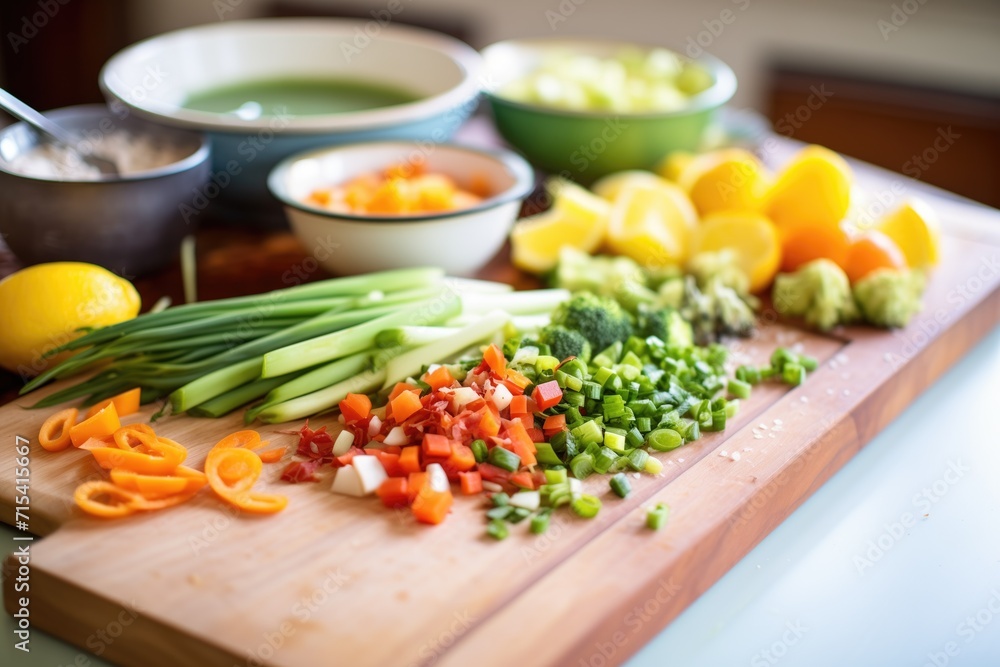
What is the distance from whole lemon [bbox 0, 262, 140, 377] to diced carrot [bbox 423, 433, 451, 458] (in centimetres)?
80

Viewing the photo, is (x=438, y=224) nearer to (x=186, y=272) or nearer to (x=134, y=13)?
(x=186, y=272)

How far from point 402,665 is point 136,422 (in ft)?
2.79

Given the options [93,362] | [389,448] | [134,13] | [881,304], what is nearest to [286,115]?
[93,362]

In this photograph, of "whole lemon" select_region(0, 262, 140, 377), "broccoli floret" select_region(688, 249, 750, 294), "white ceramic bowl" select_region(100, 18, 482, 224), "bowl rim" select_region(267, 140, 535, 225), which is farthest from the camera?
"white ceramic bowl" select_region(100, 18, 482, 224)

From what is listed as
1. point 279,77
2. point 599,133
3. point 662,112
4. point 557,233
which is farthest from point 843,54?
point 279,77

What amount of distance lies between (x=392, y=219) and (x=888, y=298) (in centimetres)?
119

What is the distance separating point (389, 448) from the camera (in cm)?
180

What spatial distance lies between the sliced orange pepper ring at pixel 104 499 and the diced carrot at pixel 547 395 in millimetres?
731

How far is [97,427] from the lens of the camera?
1.82m

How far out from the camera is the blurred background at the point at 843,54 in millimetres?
4531

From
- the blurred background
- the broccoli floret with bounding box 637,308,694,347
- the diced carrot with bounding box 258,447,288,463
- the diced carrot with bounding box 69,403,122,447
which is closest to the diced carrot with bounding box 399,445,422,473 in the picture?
the diced carrot with bounding box 258,447,288,463

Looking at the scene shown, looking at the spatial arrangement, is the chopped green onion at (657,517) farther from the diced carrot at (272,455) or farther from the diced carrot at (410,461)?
the diced carrot at (272,455)

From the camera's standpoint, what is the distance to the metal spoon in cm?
227

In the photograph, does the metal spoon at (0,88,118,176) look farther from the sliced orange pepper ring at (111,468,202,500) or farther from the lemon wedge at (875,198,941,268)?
the lemon wedge at (875,198,941,268)
